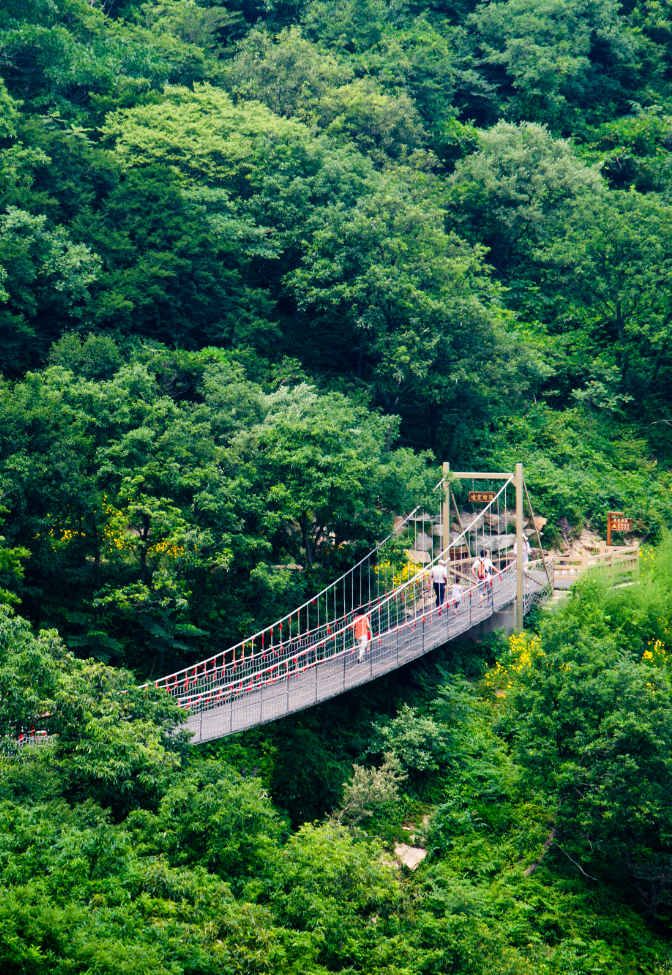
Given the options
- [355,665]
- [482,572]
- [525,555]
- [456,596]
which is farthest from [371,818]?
[525,555]

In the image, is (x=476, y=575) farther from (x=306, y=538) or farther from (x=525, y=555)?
(x=306, y=538)

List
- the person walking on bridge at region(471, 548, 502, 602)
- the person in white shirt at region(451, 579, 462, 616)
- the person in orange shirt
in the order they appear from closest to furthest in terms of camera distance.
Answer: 1. the person in orange shirt
2. the person in white shirt at region(451, 579, 462, 616)
3. the person walking on bridge at region(471, 548, 502, 602)

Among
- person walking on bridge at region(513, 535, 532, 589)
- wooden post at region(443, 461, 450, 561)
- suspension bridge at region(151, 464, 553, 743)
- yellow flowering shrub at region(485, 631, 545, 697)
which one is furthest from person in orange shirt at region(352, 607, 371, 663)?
person walking on bridge at region(513, 535, 532, 589)

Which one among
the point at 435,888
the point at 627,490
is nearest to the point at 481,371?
the point at 627,490

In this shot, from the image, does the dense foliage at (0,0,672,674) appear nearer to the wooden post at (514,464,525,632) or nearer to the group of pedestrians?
the group of pedestrians

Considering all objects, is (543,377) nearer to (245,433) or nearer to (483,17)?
(245,433)

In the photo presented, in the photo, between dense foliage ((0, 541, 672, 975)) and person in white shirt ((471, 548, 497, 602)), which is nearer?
dense foliage ((0, 541, 672, 975))

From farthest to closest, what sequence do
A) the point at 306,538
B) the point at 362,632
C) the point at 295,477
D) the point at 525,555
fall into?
the point at 525,555
the point at 306,538
the point at 295,477
the point at 362,632
